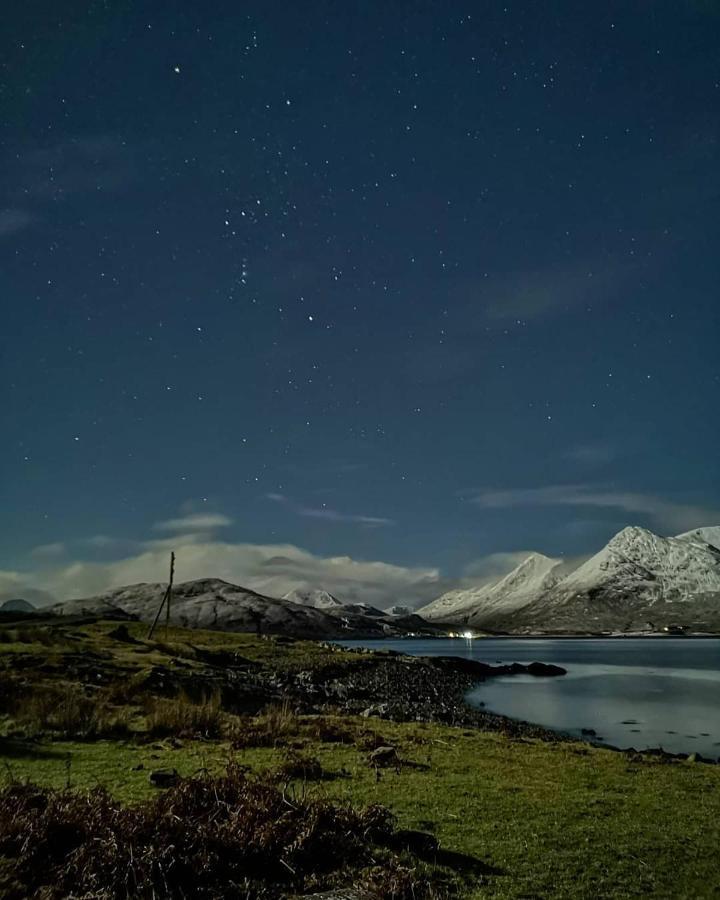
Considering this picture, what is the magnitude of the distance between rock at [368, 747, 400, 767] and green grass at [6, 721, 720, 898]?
28cm

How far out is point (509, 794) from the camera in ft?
41.8

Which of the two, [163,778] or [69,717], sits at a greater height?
[163,778]

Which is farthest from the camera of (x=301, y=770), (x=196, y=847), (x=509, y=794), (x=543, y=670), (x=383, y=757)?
(x=543, y=670)

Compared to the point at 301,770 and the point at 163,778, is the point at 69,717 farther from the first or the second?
the point at 301,770

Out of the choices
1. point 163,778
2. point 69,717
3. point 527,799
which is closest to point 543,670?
point 69,717

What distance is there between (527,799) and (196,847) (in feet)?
24.4

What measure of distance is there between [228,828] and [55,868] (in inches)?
82.6

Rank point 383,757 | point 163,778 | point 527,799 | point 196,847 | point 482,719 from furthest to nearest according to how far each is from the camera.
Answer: point 482,719 → point 383,757 → point 527,799 → point 163,778 → point 196,847

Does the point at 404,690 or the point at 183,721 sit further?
the point at 404,690

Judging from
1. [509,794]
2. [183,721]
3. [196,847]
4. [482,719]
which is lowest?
[482,719]

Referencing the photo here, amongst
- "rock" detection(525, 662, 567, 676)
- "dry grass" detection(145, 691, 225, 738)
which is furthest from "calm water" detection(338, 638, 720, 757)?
"dry grass" detection(145, 691, 225, 738)

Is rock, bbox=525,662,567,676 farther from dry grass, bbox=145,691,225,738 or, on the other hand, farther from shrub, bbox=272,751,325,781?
shrub, bbox=272,751,325,781

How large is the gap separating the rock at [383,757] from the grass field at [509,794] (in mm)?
202

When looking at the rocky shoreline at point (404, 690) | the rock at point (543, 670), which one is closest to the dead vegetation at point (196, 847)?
the rocky shoreline at point (404, 690)
